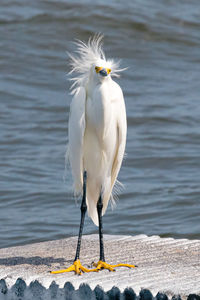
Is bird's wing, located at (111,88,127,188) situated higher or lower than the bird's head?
lower

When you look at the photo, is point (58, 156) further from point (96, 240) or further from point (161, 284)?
point (161, 284)

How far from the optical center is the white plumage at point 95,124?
15.0 ft

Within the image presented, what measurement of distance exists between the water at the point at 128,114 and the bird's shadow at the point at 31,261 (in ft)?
7.50

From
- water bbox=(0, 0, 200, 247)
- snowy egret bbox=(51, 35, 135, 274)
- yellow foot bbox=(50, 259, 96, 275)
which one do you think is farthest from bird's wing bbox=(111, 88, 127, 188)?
water bbox=(0, 0, 200, 247)

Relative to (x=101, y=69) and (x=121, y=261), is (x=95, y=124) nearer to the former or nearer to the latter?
(x=101, y=69)

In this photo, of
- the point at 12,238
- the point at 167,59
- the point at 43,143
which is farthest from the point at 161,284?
the point at 167,59

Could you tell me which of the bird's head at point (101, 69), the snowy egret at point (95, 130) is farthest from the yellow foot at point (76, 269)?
the bird's head at point (101, 69)

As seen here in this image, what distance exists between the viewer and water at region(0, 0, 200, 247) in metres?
8.32

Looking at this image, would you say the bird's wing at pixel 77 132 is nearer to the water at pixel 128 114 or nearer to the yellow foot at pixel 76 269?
the yellow foot at pixel 76 269

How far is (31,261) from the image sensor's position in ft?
16.0

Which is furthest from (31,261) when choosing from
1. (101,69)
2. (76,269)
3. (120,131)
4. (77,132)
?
(101,69)

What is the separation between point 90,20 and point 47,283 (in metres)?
12.7

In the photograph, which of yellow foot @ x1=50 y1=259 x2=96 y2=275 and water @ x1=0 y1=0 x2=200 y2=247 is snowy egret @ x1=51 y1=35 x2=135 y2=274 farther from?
water @ x1=0 y1=0 x2=200 y2=247

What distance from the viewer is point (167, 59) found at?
1541cm
